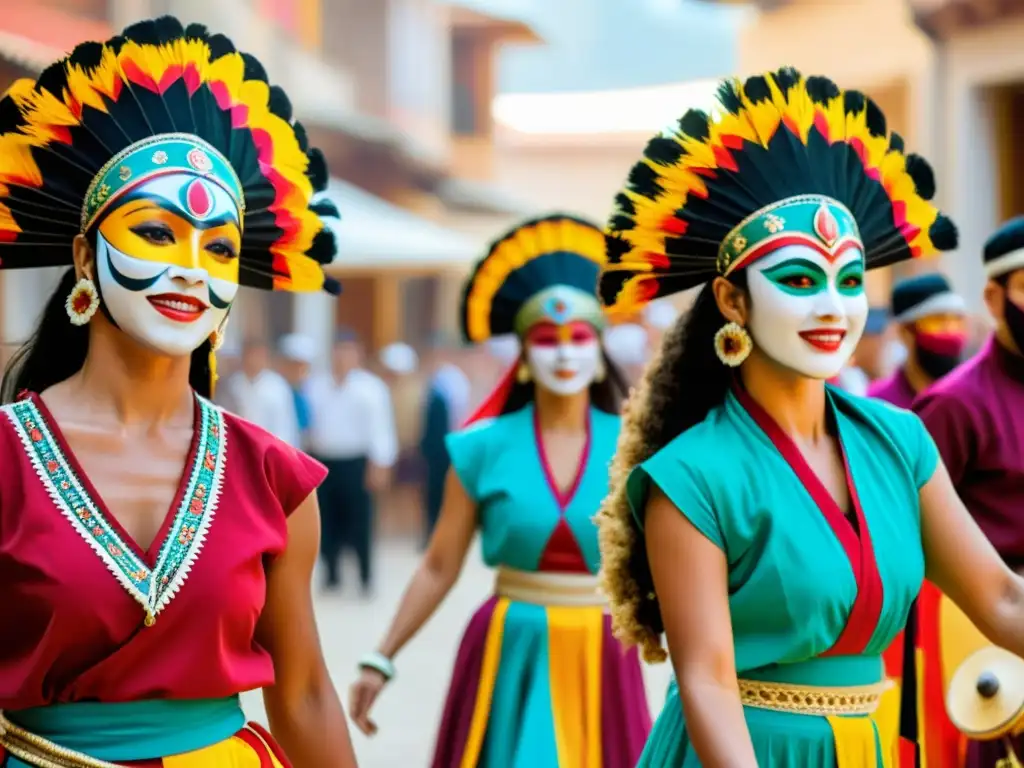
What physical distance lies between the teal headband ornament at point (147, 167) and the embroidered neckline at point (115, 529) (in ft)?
1.36

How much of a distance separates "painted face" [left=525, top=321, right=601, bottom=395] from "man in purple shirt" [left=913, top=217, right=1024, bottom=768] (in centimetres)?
132

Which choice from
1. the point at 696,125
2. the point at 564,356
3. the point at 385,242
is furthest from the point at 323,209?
the point at 385,242

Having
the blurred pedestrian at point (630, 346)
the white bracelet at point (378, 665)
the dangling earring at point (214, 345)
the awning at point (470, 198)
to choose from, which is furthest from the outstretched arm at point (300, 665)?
the awning at point (470, 198)

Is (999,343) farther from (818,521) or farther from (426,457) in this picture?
(426,457)

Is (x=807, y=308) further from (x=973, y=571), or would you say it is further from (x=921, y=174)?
(x=973, y=571)

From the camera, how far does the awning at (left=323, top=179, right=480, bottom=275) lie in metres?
17.8

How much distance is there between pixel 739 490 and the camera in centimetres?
346

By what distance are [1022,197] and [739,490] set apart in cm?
1385

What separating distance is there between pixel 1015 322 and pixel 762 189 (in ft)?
5.20

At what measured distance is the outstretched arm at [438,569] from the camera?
17.9ft

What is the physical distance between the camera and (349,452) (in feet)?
45.4

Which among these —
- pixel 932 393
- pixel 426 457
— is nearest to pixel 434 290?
pixel 426 457

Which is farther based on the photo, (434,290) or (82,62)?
(434,290)

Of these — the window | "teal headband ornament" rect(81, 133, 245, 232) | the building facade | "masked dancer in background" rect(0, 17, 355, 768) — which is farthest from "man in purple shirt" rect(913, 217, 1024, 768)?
the window
